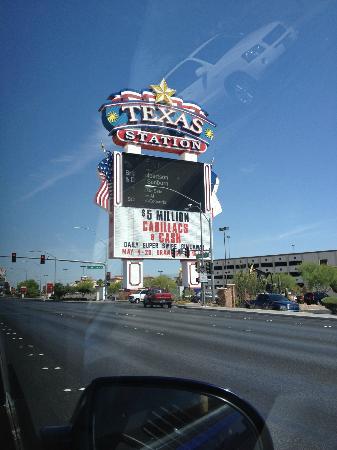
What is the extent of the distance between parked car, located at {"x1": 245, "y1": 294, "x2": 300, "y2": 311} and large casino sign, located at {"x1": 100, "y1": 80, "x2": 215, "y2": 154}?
28.8m

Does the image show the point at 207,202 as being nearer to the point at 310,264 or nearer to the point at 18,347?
the point at 310,264

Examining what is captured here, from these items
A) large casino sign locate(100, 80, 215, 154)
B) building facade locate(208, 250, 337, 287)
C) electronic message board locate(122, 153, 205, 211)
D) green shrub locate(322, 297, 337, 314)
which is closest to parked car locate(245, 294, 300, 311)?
green shrub locate(322, 297, 337, 314)

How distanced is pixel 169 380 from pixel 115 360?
297 inches

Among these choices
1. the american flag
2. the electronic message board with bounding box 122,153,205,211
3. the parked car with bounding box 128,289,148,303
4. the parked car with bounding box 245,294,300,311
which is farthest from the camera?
the electronic message board with bounding box 122,153,205,211

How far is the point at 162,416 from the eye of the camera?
1.90 m

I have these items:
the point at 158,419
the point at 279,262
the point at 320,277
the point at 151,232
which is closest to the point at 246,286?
the point at 151,232

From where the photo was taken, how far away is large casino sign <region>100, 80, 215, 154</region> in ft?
186

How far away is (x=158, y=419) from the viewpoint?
1.89 metres

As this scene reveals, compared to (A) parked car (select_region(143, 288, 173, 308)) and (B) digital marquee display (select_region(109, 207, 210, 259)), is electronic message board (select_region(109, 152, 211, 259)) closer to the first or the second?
(B) digital marquee display (select_region(109, 207, 210, 259))

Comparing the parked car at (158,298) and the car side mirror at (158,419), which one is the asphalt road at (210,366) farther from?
the parked car at (158,298)

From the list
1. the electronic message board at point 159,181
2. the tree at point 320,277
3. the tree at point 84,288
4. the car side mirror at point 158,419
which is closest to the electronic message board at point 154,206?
the electronic message board at point 159,181

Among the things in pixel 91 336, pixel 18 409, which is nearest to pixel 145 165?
pixel 91 336

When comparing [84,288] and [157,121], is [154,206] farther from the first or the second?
[84,288]

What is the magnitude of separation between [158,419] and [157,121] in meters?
58.8
